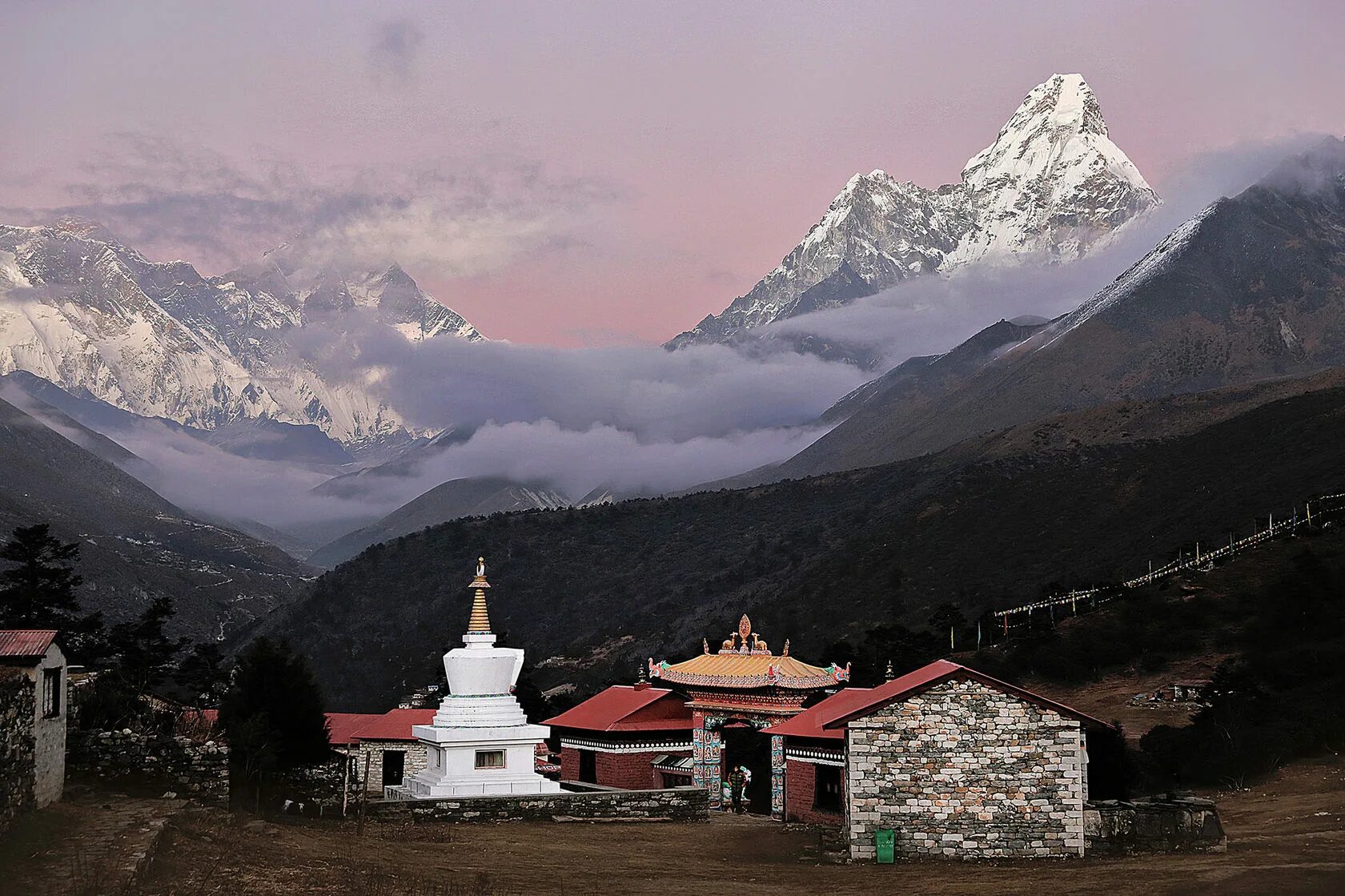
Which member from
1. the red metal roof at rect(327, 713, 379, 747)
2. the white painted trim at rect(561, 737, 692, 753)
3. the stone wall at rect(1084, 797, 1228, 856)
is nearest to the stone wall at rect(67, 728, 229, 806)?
the red metal roof at rect(327, 713, 379, 747)

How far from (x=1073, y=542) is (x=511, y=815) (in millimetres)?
75691

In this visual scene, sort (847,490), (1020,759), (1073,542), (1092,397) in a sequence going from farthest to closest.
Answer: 1. (1092,397)
2. (847,490)
3. (1073,542)
4. (1020,759)

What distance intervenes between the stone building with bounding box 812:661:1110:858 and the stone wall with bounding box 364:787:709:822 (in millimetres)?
7298

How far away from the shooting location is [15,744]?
18703 mm

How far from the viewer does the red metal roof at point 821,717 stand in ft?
91.9

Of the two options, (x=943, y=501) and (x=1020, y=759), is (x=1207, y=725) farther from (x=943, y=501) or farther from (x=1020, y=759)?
(x=943, y=501)

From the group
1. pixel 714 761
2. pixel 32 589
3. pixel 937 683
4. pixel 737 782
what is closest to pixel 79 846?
pixel 937 683

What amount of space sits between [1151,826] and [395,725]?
A: 863 inches

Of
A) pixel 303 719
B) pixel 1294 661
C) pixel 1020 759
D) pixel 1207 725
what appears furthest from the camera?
pixel 1294 661

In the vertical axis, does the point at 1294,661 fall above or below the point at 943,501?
below

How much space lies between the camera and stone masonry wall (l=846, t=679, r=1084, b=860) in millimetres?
22406

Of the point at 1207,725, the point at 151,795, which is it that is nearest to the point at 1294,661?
the point at 1207,725

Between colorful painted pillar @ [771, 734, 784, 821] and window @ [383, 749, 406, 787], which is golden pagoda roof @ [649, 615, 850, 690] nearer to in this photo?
colorful painted pillar @ [771, 734, 784, 821]

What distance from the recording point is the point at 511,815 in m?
28.0
